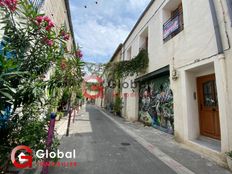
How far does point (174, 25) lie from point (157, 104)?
4.15m

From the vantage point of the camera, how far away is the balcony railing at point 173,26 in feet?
20.5

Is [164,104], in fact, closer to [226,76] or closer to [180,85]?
[180,85]

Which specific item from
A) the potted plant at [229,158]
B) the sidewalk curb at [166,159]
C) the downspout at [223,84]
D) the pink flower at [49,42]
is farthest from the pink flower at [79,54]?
the potted plant at [229,158]

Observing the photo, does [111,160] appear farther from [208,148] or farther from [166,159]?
[208,148]

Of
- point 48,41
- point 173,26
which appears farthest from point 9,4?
point 173,26

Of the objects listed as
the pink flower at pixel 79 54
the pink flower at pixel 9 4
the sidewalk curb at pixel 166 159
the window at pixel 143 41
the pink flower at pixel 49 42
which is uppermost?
the window at pixel 143 41

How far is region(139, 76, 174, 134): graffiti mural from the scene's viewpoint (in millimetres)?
6727

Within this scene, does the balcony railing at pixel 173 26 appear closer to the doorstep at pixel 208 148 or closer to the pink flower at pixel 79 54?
the doorstep at pixel 208 148

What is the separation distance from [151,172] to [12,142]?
2920 mm

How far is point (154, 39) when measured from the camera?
813 cm

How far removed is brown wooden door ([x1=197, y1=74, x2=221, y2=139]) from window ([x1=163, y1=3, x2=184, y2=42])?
8.18 ft

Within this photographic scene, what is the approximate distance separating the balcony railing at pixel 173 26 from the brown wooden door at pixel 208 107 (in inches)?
97.8

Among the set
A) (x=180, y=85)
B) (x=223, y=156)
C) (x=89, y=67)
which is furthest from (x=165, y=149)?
(x=89, y=67)

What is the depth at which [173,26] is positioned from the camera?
649 centimetres
